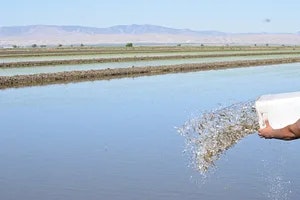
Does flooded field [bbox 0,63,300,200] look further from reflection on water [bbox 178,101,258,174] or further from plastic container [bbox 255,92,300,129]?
plastic container [bbox 255,92,300,129]

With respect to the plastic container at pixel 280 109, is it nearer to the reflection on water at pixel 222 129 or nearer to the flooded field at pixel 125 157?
the reflection on water at pixel 222 129

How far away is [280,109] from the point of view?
7.80 ft

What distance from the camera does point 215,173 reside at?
24.0ft

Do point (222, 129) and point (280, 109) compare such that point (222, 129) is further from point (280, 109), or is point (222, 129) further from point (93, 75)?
point (93, 75)

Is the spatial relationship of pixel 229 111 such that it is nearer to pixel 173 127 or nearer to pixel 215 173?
pixel 215 173

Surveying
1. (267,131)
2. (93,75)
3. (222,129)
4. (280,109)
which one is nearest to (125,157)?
(222,129)

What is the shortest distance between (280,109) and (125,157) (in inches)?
248

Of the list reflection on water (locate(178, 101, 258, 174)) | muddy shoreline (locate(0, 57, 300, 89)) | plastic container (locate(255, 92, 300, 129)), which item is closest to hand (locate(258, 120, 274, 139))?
plastic container (locate(255, 92, 300, 129))

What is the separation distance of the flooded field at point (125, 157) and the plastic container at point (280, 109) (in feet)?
6.53

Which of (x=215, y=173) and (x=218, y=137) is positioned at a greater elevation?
(x=218, y=137)

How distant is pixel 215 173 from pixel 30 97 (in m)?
11.0

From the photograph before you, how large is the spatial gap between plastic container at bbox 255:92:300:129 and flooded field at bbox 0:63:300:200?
1.99 metres

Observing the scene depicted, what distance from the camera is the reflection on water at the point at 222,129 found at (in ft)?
12.7

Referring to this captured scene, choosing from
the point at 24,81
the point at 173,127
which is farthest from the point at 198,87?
the point at 173,127
